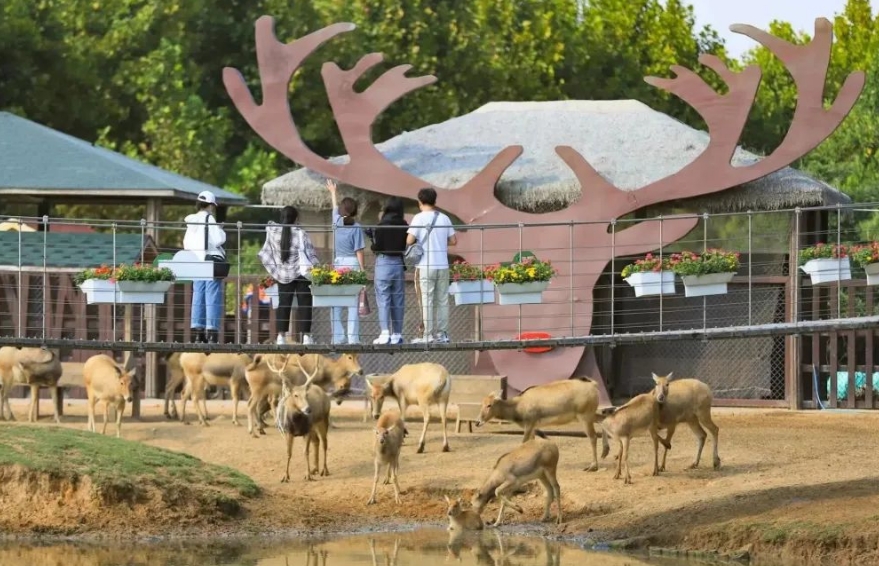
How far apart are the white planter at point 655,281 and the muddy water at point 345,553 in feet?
8.07

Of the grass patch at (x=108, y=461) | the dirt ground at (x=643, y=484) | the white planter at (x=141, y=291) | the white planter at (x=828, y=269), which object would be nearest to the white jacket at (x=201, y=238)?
the white planter at (x=141, y=291)

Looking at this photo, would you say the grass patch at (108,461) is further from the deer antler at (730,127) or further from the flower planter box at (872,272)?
the deer antler at (730,127)

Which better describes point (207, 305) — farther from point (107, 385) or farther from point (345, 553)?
point (107, 385)

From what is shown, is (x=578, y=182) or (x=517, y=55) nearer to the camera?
(x=578, y=182)

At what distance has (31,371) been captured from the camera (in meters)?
24.2

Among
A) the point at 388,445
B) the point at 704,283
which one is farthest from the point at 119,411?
the point at 704,283

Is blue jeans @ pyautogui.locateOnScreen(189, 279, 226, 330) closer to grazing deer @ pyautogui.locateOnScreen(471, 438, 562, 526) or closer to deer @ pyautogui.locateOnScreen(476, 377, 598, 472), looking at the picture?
grazing deer @ pyautogui.locateOnScreen(471, 438, 562, 526)

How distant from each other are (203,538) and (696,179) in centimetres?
888

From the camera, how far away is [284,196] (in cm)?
2542

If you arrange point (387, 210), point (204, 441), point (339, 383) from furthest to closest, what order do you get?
point (339, 383)
point (204, 441)
point (387, 210)

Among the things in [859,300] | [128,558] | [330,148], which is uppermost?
[330,148]

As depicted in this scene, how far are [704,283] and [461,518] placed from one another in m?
3.17

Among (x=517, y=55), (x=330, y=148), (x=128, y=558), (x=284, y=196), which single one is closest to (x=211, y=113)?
(x=330, y=148)

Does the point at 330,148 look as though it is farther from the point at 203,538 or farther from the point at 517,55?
the point at 203,538
